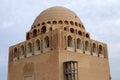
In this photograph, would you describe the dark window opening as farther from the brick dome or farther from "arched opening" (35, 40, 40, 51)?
the brick dome

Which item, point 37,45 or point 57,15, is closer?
point 37,45

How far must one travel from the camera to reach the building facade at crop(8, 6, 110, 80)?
687 inches

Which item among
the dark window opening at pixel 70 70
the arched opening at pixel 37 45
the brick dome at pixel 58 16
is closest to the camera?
the dark window opening at pixel 70 70

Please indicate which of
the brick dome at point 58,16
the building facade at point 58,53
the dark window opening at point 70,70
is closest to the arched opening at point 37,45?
the building facade at point 58,53

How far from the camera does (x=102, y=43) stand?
69.3ft

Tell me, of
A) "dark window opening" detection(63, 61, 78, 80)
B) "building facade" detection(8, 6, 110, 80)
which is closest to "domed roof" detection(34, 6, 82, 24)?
"building facade" detection(8, 6, 110, 80)

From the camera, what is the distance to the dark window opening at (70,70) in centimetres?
1712

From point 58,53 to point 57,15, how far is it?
4974 millimetres

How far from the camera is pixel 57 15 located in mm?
21250

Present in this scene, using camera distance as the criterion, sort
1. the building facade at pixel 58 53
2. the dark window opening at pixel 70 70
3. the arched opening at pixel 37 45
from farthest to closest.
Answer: the arched opening at pixel 37 45 → the building facade at pixel 58 53 → the dark window opening at pixel 70 70

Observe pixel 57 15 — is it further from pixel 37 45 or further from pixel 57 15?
pixel 37 45

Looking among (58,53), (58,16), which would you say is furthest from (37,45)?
(58,16)

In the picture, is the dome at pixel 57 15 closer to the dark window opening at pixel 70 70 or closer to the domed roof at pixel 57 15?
the domed roof at pixel 57 15

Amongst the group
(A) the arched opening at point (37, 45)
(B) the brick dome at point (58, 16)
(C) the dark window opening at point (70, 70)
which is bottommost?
(C) the dark window opening at point (70, 70)
